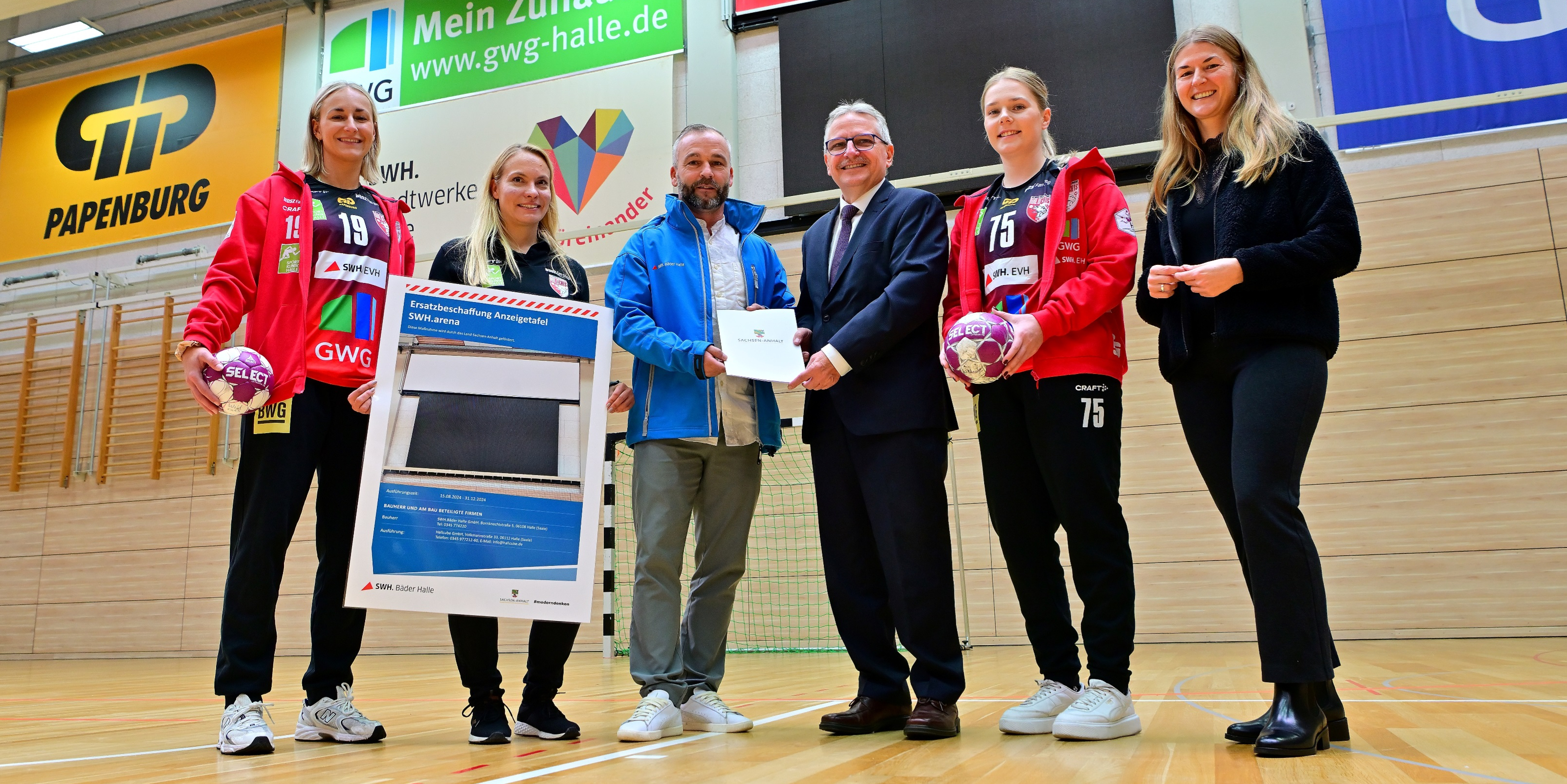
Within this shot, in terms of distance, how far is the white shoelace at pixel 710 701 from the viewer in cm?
220

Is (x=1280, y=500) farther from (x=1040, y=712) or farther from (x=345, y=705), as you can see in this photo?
(x=345, y=705)

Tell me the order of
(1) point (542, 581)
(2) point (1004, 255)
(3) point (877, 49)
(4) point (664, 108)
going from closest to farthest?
(1) point (542, 581), (2) point (1004, 255), (3) point (877, 49), (4) point (664, 108)

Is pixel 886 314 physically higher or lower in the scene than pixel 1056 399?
higher

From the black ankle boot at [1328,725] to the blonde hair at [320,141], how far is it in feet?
7.23

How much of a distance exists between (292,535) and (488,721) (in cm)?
56

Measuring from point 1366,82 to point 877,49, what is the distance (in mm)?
2829

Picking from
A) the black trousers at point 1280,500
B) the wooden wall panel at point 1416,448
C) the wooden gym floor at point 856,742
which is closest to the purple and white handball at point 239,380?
the wooden gym floor at point 856,742

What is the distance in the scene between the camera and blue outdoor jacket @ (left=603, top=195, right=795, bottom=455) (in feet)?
7.32

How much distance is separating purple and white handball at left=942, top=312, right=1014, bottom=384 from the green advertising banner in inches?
219

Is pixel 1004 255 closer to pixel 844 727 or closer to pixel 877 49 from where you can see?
pixel 844 727

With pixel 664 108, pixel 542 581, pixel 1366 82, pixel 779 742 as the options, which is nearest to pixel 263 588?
pixel 542 581

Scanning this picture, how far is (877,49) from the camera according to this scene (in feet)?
20.8

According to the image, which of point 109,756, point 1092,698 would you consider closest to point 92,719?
point 109,756

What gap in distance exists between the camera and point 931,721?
6.33 ft
